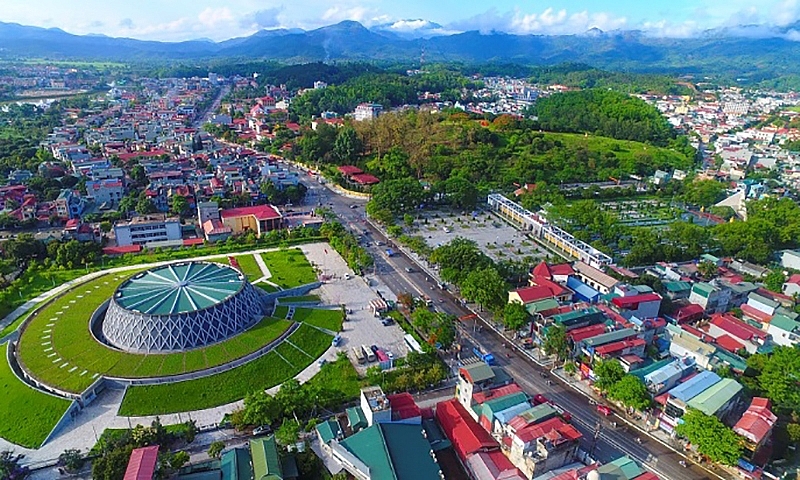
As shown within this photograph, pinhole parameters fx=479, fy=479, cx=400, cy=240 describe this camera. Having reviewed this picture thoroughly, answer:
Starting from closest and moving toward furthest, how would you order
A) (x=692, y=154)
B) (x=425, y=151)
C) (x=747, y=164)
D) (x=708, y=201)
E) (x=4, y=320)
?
(x=4, y=320), (x=708, y=201), (x=425, y=151), (x=747, y=164), (x=692, y=154)

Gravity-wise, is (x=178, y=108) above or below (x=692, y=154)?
above

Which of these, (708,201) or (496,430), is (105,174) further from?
(708,201)

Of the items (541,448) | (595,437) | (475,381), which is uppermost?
Answer: (475,381)

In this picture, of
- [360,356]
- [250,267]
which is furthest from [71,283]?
[360,356]

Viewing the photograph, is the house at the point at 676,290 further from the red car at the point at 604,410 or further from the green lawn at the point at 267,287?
the green lawn at the point at 267,287

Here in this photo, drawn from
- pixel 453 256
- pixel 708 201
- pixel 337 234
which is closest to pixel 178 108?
pixel 337 234

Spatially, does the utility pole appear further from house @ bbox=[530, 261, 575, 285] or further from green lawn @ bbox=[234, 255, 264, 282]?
green lawn @ bbox=[234, 255, 264, 282]

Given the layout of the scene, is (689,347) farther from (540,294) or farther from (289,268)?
(289,268)
